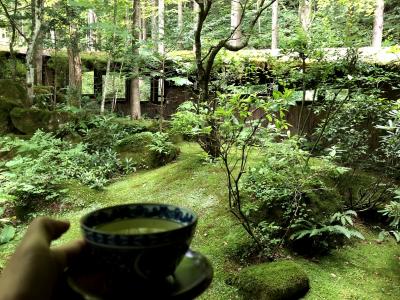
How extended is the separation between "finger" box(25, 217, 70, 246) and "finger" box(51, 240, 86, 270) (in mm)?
33

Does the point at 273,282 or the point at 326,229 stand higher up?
the point at 326,229

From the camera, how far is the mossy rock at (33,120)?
9961mm

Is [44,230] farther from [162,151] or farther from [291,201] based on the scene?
[162,151]

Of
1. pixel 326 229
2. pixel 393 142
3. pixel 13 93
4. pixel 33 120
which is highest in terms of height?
pixel 13 93

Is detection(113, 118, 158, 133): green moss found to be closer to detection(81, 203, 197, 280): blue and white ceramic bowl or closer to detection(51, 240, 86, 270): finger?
detection(51, 240, 86, 270): finger

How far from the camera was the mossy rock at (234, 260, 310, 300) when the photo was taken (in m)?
3.71

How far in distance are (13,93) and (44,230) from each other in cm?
1115

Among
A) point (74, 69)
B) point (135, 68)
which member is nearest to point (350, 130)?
point (135, 68)

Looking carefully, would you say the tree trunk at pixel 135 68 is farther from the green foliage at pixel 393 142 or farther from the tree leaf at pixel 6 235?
the green foliage at pixel 393 142

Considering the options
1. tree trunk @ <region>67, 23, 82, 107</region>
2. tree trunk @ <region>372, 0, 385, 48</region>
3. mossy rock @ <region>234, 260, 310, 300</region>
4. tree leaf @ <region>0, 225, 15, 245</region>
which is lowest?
tree leaf @ <region>0, 225, 15, 245</region>

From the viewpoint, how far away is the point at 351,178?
21.2 ft

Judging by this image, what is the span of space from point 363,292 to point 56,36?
12.5 metres

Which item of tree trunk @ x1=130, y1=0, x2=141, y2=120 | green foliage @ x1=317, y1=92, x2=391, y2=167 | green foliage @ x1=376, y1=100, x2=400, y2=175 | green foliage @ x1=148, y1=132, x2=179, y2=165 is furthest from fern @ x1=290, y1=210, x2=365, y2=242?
tree trunk @ x1=130, y1=0, x2=141, y2=120

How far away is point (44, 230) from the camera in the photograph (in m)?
0.80
